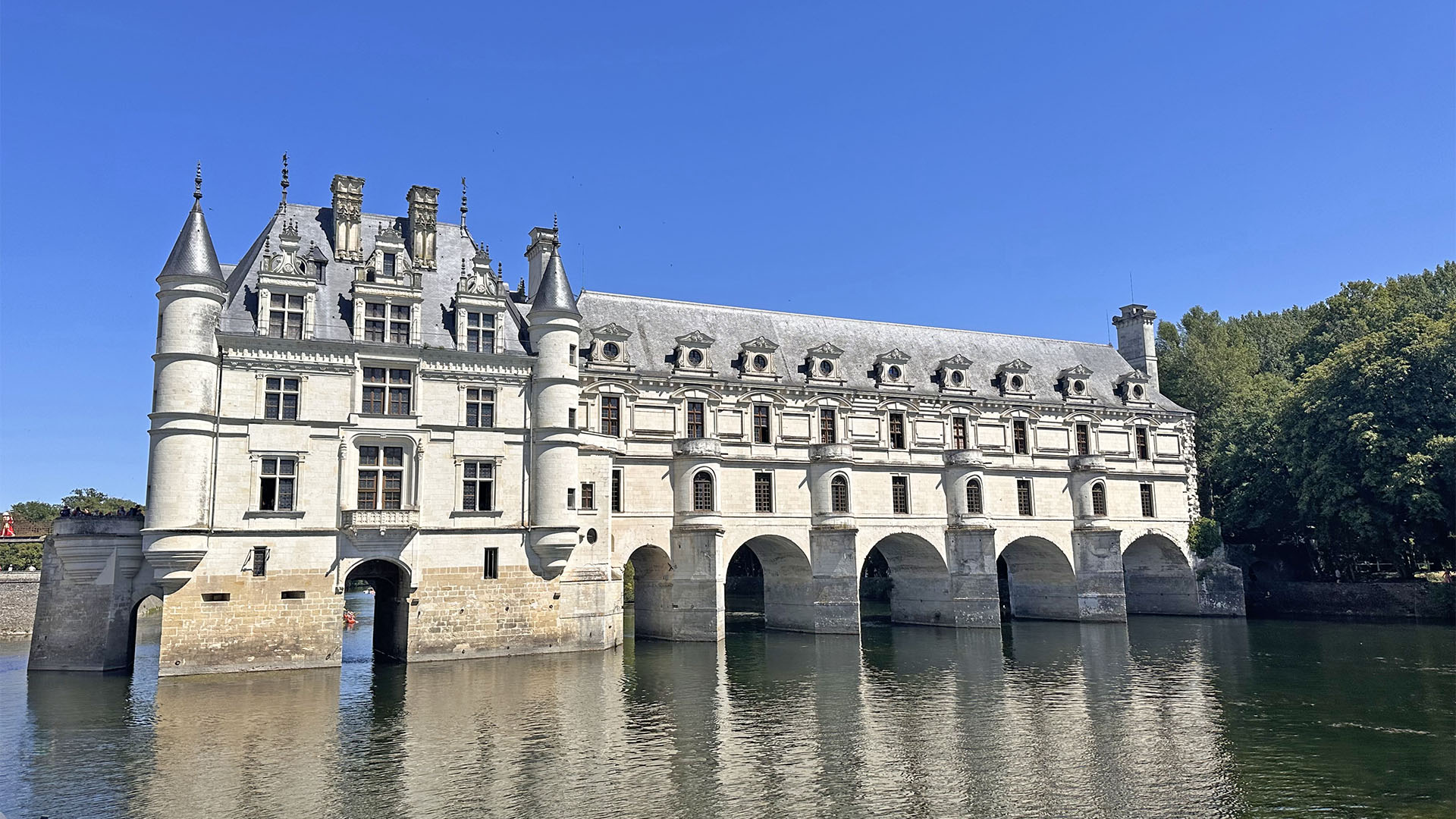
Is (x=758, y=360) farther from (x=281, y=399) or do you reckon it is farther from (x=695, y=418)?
(x=281, y=399)

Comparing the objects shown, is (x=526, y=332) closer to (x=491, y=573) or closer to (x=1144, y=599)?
(x=491, y=573)

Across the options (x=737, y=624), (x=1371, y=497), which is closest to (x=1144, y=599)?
(x=1371, y=497)

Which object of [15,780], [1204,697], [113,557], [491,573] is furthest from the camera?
[491,573]

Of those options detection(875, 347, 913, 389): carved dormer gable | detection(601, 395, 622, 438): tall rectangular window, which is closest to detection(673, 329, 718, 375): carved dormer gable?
detection(601, 395, 622, 438): tall rectangular window

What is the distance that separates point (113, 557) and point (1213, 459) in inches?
2326

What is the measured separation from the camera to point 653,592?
45156 millimetres

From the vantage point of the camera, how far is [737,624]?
53.1 metres

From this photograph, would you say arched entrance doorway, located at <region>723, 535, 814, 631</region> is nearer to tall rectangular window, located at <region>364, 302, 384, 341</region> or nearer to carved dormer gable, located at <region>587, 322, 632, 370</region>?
carved dormer gable, located at <region>587, 322, 632, 370</region>

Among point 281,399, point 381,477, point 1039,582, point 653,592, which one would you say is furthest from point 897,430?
point 281,399

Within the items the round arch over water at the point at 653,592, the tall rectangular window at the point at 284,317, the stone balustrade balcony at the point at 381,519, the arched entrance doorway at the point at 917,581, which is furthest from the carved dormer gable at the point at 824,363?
the tall rectangular window at the point at 284,317

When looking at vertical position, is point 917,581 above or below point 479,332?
below

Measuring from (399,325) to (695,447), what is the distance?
46.5ft

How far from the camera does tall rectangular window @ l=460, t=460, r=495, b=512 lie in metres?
37.5

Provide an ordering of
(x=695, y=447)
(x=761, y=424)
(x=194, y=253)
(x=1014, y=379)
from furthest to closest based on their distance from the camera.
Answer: (x=1014, y=379) → (x=761, y=424) → (x=695, y=447) → (x=194, y=253)
